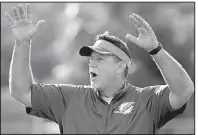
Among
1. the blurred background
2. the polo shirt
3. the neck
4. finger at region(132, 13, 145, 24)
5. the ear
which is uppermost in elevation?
finger at region(132, 13, 145, 24)

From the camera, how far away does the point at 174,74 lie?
173 inches

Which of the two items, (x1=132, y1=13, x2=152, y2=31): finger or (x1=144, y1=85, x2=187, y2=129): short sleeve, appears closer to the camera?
(x1=132, y1=13, x2=152, y2=31): finger

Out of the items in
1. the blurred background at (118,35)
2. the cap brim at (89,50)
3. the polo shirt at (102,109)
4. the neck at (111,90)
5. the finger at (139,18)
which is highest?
the finger at (139,18)

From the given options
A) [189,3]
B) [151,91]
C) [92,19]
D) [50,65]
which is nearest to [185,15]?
[189,3]

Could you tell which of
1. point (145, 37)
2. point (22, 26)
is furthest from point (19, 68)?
point (145, 37)

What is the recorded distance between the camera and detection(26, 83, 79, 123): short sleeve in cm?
464

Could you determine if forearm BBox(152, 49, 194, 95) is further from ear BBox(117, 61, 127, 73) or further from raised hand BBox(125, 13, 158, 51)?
ear BBox(117, 61, 127, 73)

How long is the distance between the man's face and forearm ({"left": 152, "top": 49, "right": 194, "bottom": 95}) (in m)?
0.47

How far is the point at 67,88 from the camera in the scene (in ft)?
15.6

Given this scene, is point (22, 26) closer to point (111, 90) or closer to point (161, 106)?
point (111, 90)

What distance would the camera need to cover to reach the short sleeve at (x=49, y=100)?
4.64 m

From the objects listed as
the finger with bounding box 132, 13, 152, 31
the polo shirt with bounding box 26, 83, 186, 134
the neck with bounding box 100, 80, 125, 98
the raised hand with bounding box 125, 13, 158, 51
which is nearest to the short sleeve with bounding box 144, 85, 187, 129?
the polo shirt with bounding box 26, 83, 186, 134

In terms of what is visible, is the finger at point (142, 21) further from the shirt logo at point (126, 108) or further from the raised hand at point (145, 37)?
the shirt logo at point (126, 108)

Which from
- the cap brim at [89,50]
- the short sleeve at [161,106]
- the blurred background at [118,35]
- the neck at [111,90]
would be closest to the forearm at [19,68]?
the cap brim at [89,50]
